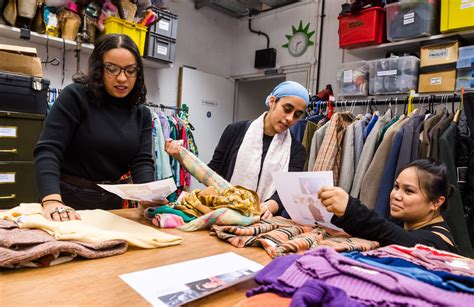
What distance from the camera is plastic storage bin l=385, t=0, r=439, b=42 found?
109 inches

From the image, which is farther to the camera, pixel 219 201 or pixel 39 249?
pixel 219 201

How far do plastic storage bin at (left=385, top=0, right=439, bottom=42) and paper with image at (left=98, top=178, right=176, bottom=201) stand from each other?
8.54 feet

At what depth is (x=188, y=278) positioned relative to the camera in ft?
2.35

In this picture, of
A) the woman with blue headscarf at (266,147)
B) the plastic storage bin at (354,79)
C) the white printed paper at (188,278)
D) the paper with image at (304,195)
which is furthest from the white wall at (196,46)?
the white printed paper at (188,278)

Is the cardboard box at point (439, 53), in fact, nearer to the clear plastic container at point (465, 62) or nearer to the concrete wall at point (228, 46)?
the clear plastic container at point (465, 62)

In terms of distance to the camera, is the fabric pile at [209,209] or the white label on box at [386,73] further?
the white label on box at [386,73]

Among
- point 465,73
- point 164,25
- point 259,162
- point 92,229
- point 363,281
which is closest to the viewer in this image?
point 363,281

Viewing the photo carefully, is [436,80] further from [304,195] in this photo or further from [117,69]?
[117,69]

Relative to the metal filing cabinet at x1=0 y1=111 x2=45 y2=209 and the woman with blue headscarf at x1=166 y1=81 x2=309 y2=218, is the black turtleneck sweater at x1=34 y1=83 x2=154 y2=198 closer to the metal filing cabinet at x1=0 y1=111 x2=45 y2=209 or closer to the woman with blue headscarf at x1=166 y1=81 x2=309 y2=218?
the woman with blue headscarf at x1=166 y1=81 x2=309 y2=218

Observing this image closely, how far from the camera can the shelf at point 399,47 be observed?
274 cm

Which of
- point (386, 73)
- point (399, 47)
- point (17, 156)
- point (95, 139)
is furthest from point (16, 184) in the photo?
point (399, 47)

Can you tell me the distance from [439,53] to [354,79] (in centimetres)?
68

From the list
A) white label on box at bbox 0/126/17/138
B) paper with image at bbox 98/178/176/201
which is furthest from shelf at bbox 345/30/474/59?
white label on box at bbox 0/126/17/138

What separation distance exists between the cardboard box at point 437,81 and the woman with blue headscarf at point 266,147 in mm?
1481
